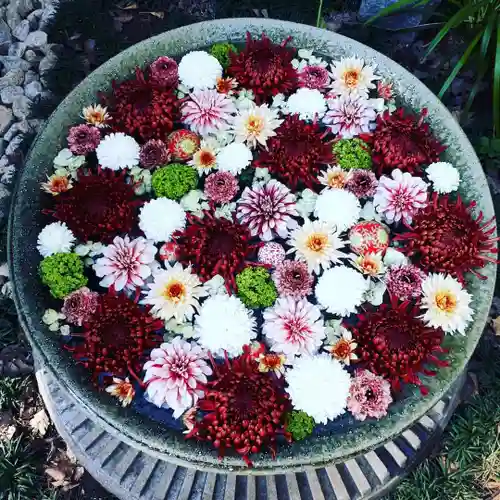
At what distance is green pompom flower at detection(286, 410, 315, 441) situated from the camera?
133 centimetres

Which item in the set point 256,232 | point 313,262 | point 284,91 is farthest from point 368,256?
point 284,91

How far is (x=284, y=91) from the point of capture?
1.66 metres

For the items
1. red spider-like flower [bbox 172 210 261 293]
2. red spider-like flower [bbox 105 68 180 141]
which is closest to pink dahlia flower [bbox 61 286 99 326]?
red spider-like flower [bbox 172 210 261 293]

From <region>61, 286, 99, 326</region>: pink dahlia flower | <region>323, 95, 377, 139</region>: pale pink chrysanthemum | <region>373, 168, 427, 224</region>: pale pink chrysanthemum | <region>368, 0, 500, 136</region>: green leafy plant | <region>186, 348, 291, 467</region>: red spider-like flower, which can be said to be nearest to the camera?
<region>186, 348, 291, 467</region>: red spider-like flower

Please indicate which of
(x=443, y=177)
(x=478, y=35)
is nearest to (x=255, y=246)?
(x=443, y=177)

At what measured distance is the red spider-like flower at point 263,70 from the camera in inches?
63.9

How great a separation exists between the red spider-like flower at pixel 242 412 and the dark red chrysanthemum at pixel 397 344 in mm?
222

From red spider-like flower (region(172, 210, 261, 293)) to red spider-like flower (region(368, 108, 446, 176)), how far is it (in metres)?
0.42

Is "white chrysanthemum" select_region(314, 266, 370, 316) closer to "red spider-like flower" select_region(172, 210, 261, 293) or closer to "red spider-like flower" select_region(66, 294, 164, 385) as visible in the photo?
"red spider-like flower" select_region(172, 210, 261, 293)

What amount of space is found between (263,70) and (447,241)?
0.65 m

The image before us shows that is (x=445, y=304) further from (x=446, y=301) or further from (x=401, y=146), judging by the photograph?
(x=401, y=146)

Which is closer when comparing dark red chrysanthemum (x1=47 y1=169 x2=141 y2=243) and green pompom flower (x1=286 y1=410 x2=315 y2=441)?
green pompom flower (x1=286 y1=410 x2=315 y2=441)

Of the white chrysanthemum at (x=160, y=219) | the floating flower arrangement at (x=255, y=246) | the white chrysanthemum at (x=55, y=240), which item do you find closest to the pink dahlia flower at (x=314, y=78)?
the floating flower arrangement at (x=255, y=246)

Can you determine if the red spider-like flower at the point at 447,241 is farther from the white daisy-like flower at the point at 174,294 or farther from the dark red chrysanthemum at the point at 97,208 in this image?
the dark red chrysanthemum at the point at 97,208
